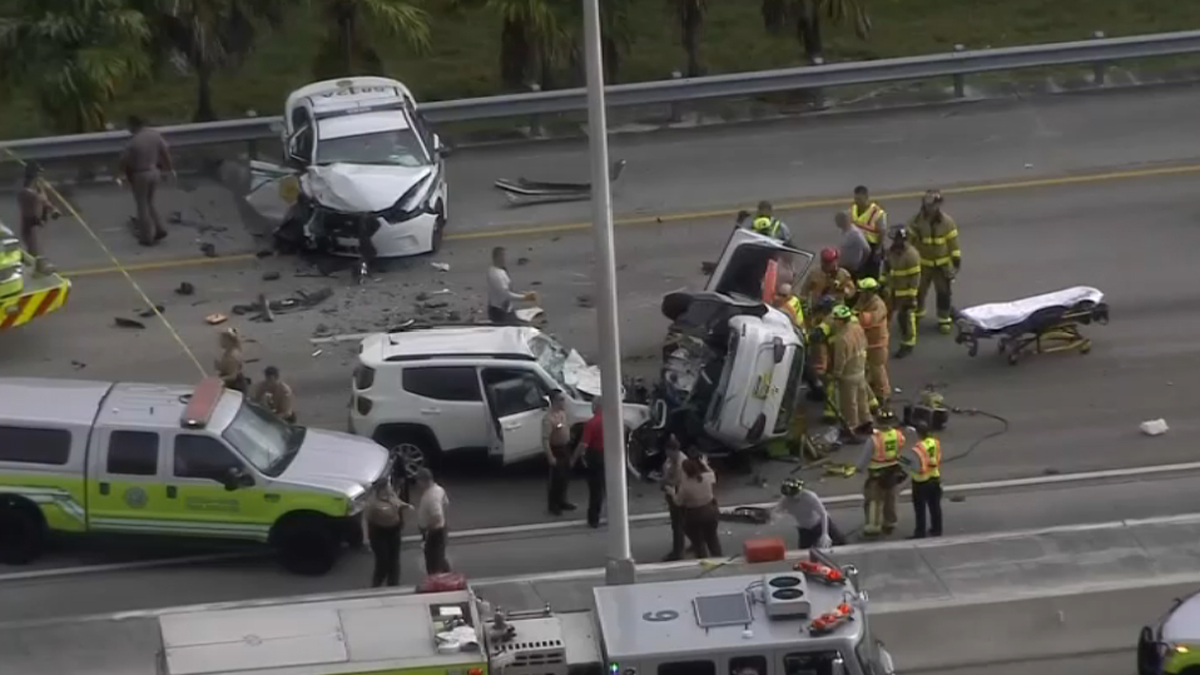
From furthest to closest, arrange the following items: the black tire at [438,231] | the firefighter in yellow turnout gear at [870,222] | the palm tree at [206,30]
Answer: the palm tree at [206,30]
the black tire at [438,231]
the firefighter in yellow turnout gear at [870,222]

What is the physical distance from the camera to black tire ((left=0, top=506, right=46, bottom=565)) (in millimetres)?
20406

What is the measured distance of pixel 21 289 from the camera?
A: 24328 mm

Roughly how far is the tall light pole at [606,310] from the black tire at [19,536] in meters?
5.27

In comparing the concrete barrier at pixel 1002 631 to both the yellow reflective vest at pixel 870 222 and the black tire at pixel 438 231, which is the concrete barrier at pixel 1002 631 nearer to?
the yellow reflective vest at pixel 870 222

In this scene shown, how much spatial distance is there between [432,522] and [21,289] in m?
6.66

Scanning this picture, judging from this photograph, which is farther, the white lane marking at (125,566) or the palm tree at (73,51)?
the palm tree at (73,51)

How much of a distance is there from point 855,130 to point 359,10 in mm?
6265

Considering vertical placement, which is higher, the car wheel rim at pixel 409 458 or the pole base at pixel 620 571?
the pole base at pixel 620 571

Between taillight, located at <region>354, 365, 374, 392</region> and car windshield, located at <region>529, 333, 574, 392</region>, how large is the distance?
1459mm

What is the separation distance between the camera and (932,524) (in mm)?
20688

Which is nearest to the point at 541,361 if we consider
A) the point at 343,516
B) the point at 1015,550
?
the point at 343,516

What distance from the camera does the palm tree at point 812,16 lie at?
31.3 metres

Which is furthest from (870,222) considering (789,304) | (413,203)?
(413,203)

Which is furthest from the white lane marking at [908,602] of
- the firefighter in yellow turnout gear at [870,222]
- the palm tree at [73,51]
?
the palm tree at [73,51]
